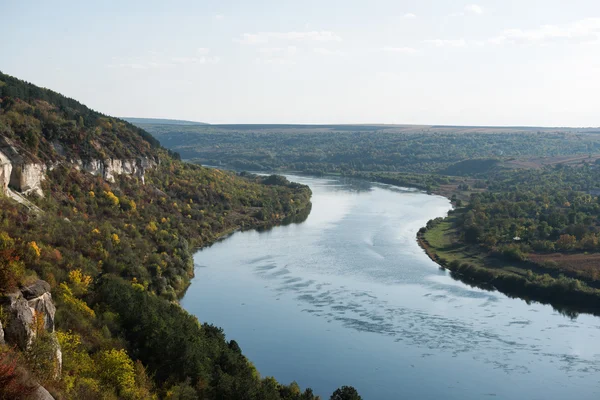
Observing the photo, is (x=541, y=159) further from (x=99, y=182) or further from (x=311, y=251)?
(x=99, y=182)

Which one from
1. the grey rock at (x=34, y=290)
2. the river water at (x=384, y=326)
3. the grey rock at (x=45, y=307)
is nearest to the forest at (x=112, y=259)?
the grey rock at (x=34, y=290)

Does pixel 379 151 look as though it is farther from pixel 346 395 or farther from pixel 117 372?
pixel 117 372

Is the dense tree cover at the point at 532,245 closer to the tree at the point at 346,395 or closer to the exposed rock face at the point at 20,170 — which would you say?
the tree at the point at 346,395

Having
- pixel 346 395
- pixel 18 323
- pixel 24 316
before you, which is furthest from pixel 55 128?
pixel 18 323

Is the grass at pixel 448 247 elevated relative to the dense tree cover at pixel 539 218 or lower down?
lower down

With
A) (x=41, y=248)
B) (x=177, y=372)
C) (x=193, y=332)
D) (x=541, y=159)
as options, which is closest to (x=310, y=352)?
(x=193, y=332)
